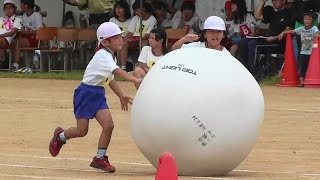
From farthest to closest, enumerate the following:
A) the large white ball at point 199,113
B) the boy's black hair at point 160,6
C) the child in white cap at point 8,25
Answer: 1. the boy's black hair at point 160,6
2. the child in white cap at point 8,25
3. the large white ball at point 199,113

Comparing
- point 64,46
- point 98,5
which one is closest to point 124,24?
point 98,5

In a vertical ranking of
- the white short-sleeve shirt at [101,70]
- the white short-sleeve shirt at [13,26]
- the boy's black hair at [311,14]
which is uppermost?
the white short-sleeve shirt at [101,70]

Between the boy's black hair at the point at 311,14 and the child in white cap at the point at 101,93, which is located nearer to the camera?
the child in white cap at the point at 101,93

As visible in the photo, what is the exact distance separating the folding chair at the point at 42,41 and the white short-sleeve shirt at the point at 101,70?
1487 centimetres

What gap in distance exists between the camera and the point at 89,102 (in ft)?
39.5

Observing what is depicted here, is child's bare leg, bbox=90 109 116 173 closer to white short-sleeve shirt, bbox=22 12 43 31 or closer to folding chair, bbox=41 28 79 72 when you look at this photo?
folding chair, bbox=41 28 79 72

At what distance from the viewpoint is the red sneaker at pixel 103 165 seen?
11.8 m

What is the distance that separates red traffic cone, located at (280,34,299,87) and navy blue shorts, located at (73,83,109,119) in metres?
11.8

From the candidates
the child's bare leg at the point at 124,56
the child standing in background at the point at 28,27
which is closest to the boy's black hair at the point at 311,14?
the child's bare leg at the point at 124,56

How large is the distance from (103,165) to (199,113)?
1.51 meters

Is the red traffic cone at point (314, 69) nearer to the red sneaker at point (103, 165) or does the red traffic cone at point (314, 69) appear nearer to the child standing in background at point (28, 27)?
the child standing in background at point (28, 27)

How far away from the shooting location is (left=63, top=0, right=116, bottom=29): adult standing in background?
27.6m

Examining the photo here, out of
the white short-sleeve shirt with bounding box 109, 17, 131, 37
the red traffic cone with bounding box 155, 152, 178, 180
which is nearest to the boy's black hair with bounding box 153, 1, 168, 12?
the white short-sleeve shirt with bounding box 109, 17, 131, 37

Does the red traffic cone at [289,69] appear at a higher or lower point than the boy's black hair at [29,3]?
lower
